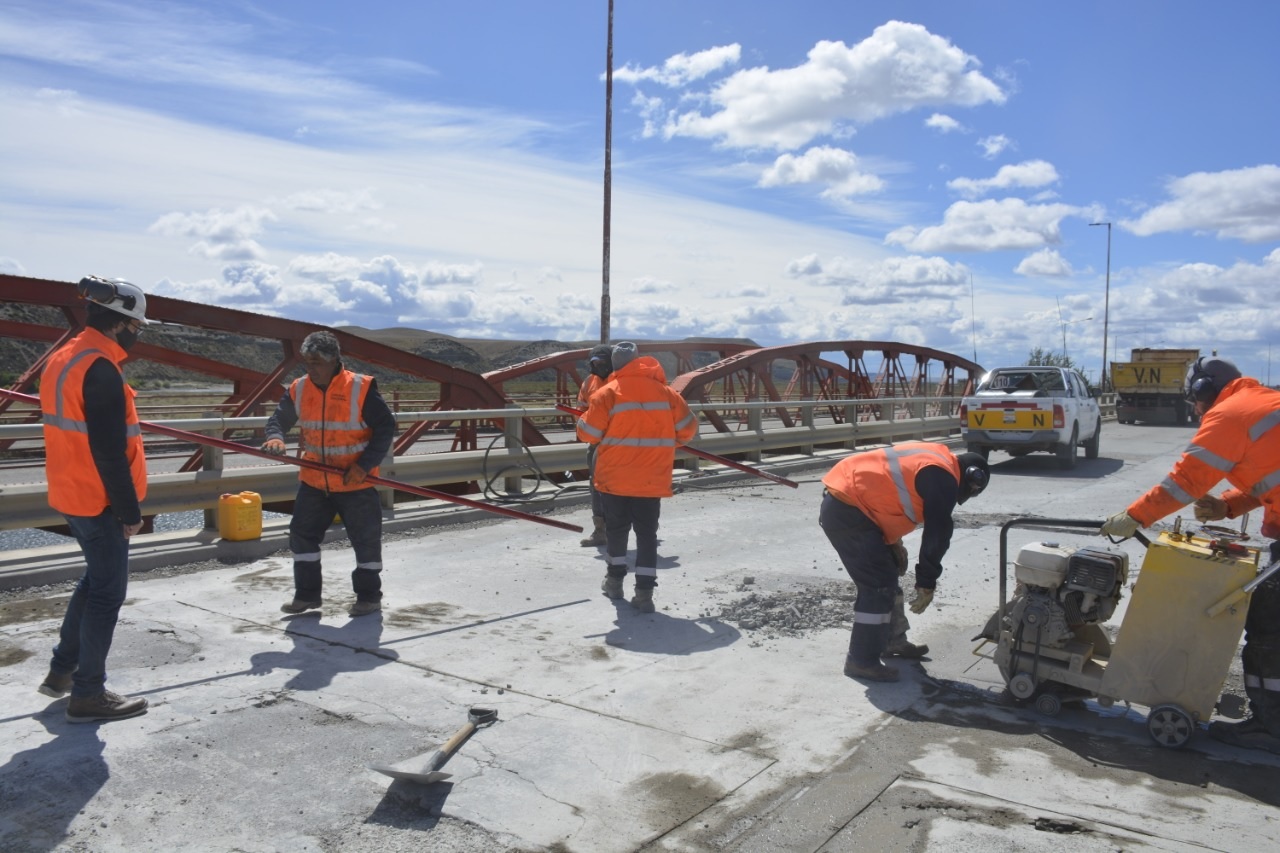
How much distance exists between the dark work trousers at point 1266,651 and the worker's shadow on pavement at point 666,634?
270cm

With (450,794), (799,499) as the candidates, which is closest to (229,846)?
(450,794)

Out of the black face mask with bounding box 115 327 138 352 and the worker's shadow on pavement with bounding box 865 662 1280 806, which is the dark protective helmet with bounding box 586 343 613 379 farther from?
the black face mask with bounding box 115 327 138 352

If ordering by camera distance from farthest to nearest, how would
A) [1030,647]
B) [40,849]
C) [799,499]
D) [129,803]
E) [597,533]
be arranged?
1. [799,499]
2. [597,533]
3. [1030,647]
4. [129,803]
5. [40,849]

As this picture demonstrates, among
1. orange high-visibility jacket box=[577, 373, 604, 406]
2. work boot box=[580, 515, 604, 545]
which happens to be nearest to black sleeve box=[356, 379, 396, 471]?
orange high-visibility jacket box=[577, 373, 604, 406]

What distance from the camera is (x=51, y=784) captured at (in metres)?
3.84

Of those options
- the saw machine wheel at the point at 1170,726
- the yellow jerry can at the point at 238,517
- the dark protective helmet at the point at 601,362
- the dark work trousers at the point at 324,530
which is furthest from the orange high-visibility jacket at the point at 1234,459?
the yellow jerry can at the point at 238,517

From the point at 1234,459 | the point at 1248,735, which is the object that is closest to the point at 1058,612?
the point at 1248,735

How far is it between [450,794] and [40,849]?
134 cm

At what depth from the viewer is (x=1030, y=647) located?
495 cm

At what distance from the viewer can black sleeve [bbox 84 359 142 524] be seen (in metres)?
4.50

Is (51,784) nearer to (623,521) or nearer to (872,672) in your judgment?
(872,672)

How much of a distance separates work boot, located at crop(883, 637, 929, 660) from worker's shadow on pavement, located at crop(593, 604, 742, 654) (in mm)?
918

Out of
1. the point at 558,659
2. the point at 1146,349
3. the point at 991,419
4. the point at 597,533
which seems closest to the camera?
the point at 558,659

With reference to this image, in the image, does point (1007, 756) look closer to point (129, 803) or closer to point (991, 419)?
point (129, 803)
